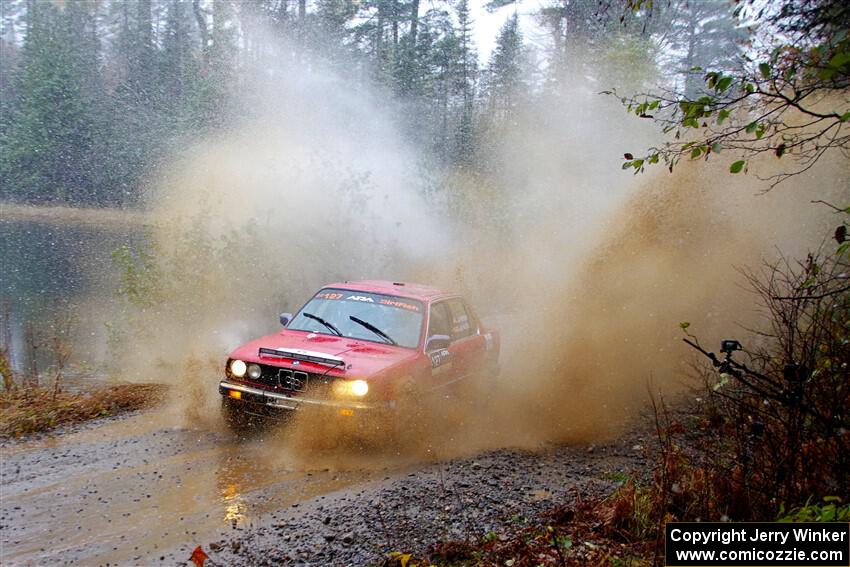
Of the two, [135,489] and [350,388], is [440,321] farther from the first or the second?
[135,489]

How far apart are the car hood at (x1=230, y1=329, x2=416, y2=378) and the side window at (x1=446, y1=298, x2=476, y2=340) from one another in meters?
1.31

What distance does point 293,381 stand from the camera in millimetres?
7082

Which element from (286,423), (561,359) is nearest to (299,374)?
(286,423)

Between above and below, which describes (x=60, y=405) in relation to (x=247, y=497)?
below

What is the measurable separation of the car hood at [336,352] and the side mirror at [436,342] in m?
0.25

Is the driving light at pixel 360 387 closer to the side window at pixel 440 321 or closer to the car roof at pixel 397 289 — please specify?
the side window at pixel 440 321

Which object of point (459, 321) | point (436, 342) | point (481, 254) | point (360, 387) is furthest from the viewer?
point (481, 254)

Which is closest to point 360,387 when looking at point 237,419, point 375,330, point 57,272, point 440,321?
point 375,330

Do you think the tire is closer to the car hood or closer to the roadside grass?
the car hood

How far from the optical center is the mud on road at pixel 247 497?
4984mm

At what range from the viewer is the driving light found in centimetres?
687

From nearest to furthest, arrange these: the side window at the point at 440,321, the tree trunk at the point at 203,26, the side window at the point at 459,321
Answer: the side window at the point at 440,321
the side window at the point at 459,321
the tree trunk at the point at 203,26

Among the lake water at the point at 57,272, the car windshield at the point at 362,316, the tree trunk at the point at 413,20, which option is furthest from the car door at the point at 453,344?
the tree trunk at the point at 413,20

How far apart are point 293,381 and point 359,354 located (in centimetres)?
78
